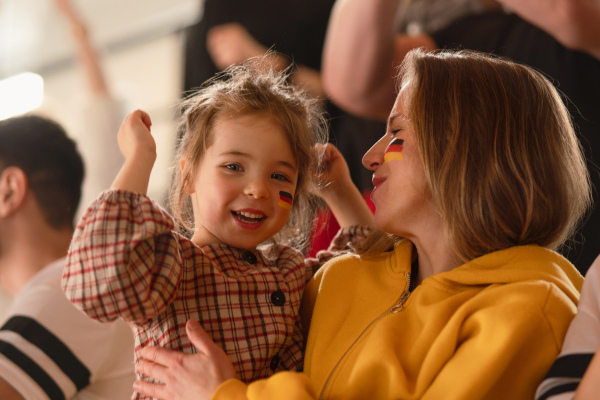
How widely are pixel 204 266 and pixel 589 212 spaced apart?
693 millimetres

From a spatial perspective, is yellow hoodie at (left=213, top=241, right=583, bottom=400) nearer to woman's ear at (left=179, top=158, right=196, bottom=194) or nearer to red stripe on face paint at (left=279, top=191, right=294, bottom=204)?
red stripe on face paint at (left=279, top=191, right=294, bottom=204)

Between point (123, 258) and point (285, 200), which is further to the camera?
point (285, 200)

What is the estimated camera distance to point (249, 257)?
927mm

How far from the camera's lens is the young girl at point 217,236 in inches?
29.0

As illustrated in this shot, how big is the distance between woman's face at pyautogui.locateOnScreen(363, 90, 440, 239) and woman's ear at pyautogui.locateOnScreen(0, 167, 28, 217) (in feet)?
2.27

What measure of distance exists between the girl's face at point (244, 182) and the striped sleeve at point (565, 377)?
0.41 m

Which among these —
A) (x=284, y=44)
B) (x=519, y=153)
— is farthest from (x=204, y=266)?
(x=284, y=44)

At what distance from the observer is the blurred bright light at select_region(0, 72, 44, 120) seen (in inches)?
53.8

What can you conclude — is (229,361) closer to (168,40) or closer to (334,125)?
(334,125)

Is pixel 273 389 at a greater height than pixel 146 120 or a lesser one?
lesser

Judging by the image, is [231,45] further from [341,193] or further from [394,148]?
[394,148]

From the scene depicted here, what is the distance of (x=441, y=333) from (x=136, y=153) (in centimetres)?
44

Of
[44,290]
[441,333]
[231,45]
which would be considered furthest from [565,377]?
[231,45]

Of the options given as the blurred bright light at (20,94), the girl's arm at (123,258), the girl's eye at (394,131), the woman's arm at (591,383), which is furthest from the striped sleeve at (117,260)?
the blurred bright light at (20,94)
